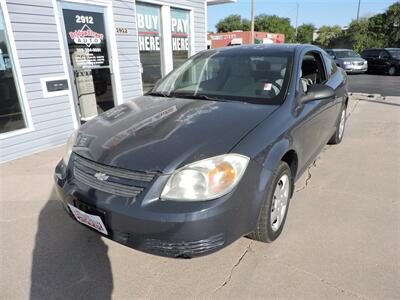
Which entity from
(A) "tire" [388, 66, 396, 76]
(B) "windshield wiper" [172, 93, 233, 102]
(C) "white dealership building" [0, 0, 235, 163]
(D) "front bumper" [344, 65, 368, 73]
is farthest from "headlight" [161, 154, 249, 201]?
(A) "tire" [388, 66, 396, 76]

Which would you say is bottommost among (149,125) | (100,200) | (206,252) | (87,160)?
(206,252)

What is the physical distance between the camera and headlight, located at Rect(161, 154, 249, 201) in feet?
5.85

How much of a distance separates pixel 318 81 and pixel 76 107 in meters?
3.92

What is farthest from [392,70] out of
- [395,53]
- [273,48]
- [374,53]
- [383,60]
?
[273,48]

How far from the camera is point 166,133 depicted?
2.15 m

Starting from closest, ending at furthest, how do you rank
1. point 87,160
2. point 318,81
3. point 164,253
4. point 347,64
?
point 164,253
point 87,160
point 318,81
point 347,64

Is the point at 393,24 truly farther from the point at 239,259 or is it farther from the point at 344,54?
the point at 239,259

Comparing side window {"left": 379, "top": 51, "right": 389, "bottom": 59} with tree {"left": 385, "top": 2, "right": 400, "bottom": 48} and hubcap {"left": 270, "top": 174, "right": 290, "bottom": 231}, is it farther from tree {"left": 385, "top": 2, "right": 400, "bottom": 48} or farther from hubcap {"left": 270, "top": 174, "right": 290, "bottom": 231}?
tree {"left": 385, "top": 2, "right": 400, "bottom": 48}

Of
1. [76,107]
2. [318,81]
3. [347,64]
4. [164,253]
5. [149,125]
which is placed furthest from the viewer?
[347,64]

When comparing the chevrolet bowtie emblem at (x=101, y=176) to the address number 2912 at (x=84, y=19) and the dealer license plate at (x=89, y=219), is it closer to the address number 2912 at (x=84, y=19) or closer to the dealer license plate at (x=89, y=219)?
the dealer license plate at (x=89, y=219)

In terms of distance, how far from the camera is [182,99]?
112 inches

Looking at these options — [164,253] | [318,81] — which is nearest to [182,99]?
[164,253]

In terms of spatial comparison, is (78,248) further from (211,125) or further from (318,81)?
(318,81)

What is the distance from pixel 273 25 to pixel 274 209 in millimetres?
69900
